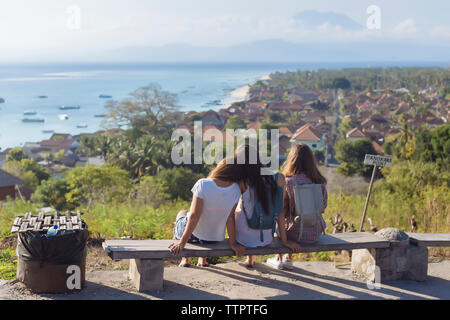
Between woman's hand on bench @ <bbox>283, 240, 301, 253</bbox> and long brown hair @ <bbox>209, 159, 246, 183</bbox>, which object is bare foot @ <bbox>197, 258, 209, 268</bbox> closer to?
woman's hand on bench @ <bbox>283, 240, 301, 253</bbox>

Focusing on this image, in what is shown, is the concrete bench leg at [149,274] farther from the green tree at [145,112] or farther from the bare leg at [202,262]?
the green tree at [145,112]

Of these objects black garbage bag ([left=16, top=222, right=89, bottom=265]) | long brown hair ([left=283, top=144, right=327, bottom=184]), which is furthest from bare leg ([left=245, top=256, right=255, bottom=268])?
black garbage bag ([left=16, top=222, right=89, bottom=265])

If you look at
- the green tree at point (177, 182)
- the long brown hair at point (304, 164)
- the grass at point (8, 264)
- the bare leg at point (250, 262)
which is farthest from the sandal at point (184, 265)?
the green tree at point (177, 182)

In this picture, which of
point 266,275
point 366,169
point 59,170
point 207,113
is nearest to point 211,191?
point 266,275

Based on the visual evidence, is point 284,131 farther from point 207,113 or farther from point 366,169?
point 366,169

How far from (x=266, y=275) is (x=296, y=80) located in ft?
443

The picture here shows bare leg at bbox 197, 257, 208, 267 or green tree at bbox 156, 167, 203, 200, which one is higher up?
bare leg at bbox 197, 257, 208, 267

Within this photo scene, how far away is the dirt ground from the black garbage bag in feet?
0.71

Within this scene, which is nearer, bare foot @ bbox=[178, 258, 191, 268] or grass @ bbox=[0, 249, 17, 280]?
grass @ bbox=[0, 249, 17, 280]

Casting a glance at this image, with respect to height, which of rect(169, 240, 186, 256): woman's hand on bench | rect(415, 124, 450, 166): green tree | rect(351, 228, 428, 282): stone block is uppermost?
rect(169, 240, 186, 256): woman's hand on bench

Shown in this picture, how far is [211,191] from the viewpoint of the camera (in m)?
2.98

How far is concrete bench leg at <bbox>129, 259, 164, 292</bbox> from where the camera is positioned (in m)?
3.01

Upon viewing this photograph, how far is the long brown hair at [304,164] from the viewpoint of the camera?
3.23 m

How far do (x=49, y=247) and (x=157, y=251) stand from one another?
0.62 m
